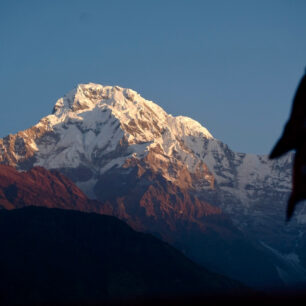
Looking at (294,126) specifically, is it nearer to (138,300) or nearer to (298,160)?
(298,160)

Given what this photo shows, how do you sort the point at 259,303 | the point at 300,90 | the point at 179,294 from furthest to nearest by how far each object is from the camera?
the point at 300,90 → the point at 179,294 → the point at 259,303

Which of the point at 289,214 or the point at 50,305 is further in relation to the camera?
the point at 289,214

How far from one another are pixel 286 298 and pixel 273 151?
3028 mm

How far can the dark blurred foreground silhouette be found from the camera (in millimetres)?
10695

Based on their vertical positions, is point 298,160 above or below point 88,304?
above

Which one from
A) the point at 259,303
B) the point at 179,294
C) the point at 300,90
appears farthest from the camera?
the point at 300,90

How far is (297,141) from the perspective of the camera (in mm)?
10852

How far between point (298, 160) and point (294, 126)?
502mm

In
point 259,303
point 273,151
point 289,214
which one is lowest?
point 259,303

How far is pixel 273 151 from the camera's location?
1113 centimetres

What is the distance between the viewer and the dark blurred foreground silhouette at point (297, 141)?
1070 centimetres

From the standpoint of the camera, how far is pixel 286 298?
8.62 meters

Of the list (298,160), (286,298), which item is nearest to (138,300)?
(286,298)

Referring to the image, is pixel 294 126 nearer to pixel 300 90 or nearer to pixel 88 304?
pixel 300 90
